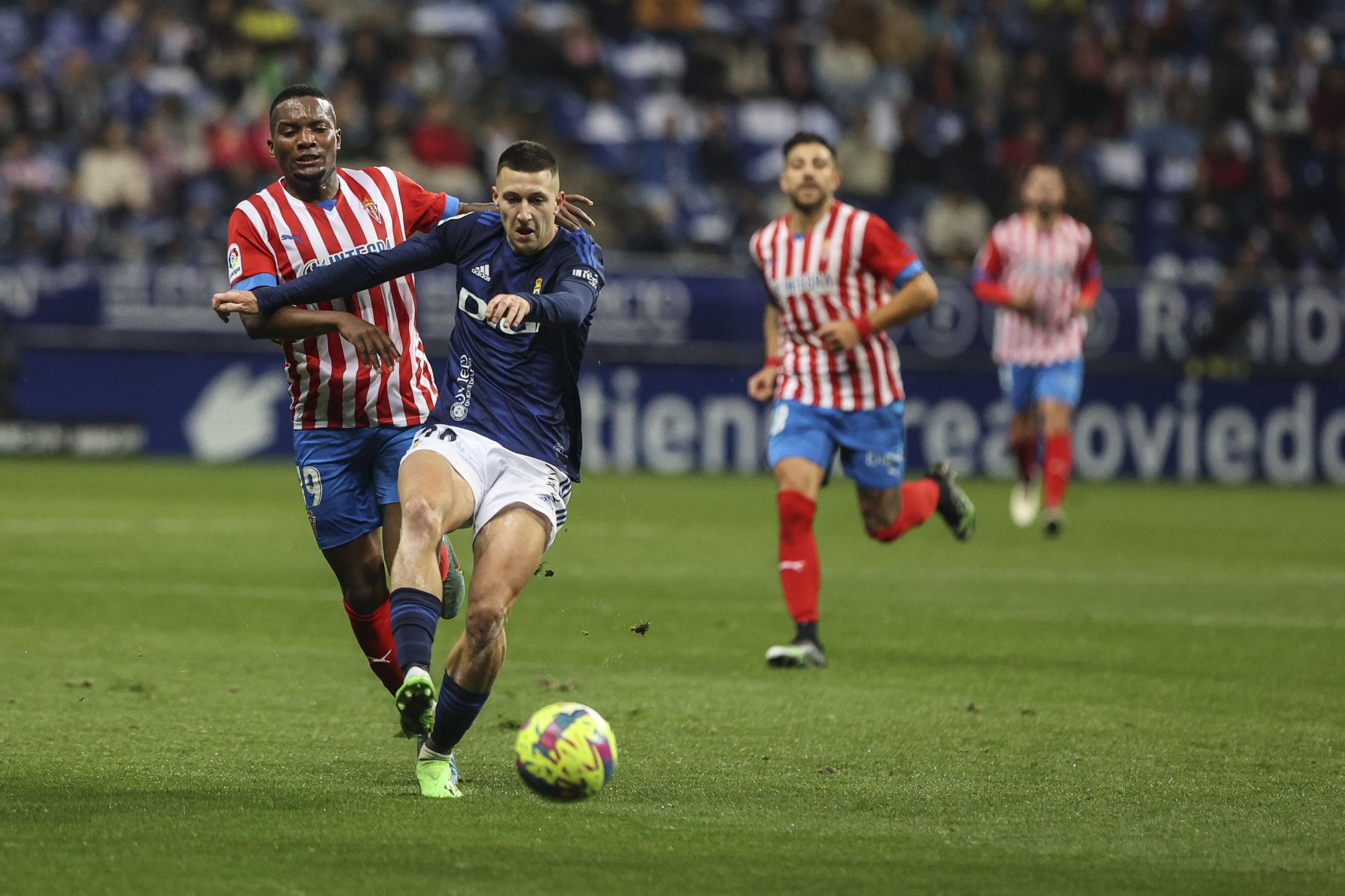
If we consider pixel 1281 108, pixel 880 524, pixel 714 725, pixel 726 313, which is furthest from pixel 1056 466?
pixel 1281 108

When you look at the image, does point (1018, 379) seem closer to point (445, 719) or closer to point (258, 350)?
point (258, 350)

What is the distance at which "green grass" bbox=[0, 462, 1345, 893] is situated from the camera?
4.48 metres

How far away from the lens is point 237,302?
5.65 metres

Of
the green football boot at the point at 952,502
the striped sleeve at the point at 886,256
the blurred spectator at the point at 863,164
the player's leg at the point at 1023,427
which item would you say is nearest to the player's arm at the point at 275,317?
the striped sleeve at the point at 886,256

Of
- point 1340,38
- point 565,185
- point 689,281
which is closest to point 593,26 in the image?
point 565,185

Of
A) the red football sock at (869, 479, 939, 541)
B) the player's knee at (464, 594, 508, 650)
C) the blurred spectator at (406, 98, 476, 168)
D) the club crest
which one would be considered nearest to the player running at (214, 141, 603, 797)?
the player's knee at (464, 594, 508, 650)

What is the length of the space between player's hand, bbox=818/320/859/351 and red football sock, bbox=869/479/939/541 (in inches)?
40.3

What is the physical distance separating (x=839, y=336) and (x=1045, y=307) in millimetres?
5674

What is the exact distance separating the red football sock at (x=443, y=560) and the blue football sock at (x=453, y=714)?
526 mm

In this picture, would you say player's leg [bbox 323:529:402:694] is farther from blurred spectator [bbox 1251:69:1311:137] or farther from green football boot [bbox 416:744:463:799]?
blurred spectator [bbox 1251:69:1311:137]

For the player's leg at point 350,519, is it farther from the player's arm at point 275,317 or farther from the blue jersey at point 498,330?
the blue jersey at point 498,330

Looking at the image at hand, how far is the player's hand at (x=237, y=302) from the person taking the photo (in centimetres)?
562

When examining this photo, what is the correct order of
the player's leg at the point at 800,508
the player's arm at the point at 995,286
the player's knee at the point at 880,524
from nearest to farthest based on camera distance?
the player's leg at the point at 800,508 → the player's knee at the point at 880,524 → the player's arm at the point at 995,286

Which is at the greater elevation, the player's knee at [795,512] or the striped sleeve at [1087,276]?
the striped sleeve at [1087,276]
